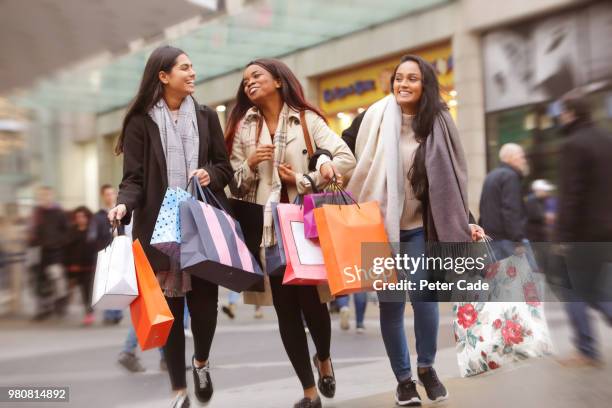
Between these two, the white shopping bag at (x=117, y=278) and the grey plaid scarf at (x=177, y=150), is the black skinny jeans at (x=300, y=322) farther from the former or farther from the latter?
the white shopping bag at (x=117, y=278)

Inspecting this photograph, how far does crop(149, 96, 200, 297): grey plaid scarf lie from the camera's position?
4.20 metres

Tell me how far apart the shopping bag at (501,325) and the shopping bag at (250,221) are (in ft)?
4.63

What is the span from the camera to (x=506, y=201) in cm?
848

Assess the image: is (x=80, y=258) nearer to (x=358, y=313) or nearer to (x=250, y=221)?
(x=358, y=313)

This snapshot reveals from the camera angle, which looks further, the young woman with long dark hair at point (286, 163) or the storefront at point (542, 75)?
the storefront at point (542, 75)

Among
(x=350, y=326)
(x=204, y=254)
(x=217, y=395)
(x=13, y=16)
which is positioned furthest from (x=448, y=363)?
(x=13, y=16)

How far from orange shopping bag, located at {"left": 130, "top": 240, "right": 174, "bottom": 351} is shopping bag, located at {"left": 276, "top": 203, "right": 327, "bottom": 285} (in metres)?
0.62

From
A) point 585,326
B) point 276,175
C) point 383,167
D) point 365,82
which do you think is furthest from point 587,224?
point 365,82

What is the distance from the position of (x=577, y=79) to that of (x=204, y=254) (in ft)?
41.7

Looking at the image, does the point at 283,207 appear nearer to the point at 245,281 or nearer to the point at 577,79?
the point at 245,281

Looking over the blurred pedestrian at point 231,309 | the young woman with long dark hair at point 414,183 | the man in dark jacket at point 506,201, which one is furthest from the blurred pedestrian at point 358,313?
the young woman with long dark hair at point 414,183

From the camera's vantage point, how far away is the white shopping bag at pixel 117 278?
12.3ft

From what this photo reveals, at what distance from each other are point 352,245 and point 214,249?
2.23 ft

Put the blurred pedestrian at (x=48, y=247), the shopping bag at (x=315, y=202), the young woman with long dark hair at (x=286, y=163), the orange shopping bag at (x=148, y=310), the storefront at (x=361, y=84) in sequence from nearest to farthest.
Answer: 1. the orange shopping bag at (x=148, y=310)
2. the shopping bag at (x=315, y=202)
3. the young woman with long dark hair at (x=286, y=163)
4. the blurred pedestrian at (x=48, y=247)
5. the storefront at (x=361, y=84)
